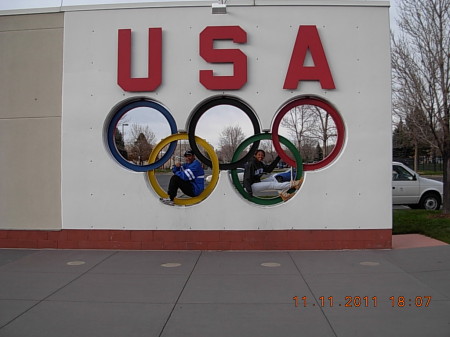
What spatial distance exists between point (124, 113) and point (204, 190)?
2287mm

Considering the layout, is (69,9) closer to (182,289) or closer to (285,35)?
(285,35)

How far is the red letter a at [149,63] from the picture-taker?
8.12m

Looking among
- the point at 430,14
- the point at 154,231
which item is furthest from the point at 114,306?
the point at 430,14

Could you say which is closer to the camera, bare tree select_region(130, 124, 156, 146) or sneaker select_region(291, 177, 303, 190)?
sneaker select_region(291, 177, 303, 190)

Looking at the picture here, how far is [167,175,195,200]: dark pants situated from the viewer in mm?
8289

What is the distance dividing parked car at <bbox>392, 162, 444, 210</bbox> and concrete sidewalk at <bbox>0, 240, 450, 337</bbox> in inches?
239

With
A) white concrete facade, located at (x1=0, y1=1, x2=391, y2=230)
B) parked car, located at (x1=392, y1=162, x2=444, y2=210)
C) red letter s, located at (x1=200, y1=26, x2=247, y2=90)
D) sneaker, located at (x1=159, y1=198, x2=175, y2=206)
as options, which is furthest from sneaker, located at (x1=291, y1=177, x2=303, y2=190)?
parked car, located at (x1=392, y1=162, x2=444, y2=210)

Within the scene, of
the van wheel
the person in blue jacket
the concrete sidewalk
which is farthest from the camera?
the van wheel

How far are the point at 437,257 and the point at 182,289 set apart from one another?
15.8ft

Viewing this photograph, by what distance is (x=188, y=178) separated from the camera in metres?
8.36

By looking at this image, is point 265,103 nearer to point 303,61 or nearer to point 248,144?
point 248,144

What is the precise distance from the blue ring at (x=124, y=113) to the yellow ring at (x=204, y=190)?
0.39 feet
